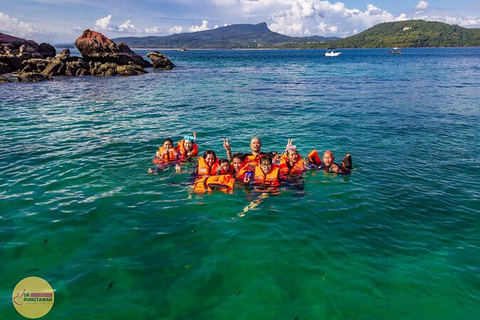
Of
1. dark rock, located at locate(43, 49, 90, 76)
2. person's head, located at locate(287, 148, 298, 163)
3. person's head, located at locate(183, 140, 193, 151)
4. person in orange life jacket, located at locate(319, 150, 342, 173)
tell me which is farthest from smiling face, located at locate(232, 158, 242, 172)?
dark rock, located at locate(43, 49, 90, 76)

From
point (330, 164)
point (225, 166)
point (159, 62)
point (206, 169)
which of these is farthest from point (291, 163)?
point (159, 62)

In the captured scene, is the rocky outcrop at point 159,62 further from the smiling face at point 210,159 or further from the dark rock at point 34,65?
the smiling face at point 210,159

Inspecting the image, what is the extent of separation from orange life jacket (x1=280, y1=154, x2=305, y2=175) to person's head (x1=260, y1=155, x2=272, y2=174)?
125 centimetres

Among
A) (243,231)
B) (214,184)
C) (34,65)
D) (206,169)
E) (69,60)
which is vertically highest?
(69,60)

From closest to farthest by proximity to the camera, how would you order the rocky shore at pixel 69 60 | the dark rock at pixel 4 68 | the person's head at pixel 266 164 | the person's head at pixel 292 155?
the person's head at pixel 266 164
the person's head at pixel 292 155
the dark rock at pixel 4 68
the rocky shore at pixel 69 60

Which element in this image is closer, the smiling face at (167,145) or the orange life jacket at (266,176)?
the orange life jacket at (266,176)

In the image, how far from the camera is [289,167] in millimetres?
12102

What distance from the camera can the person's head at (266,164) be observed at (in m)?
10.7

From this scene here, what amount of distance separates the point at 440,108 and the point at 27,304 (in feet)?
92.5

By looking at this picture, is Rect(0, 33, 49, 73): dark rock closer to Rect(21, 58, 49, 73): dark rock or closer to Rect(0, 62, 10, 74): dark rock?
Rect(0, 62, 10, 74): dark rock

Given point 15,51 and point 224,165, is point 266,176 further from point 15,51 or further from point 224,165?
point 15,51

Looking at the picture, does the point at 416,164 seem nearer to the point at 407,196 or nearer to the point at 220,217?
the point at 407,196

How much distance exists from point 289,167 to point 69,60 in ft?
181

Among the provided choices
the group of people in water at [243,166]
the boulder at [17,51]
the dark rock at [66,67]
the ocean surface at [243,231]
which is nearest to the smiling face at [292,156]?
the group of people in water at [243,166]
